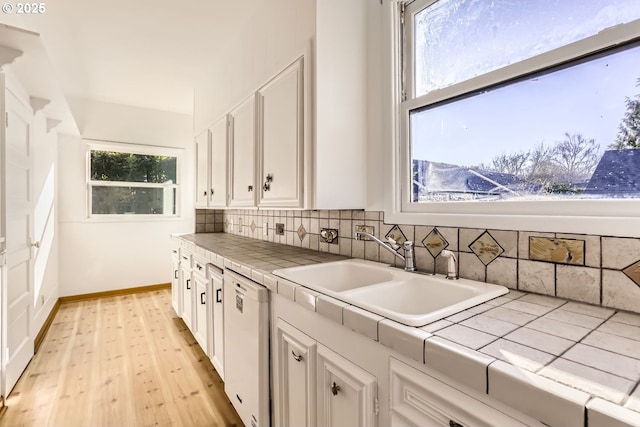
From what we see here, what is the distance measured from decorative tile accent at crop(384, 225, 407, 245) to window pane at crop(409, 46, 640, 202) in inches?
6.8

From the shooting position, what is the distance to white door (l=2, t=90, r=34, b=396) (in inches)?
74.0

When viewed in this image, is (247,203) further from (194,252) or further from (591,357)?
(591,357)

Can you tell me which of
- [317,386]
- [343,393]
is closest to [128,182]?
[317,386]

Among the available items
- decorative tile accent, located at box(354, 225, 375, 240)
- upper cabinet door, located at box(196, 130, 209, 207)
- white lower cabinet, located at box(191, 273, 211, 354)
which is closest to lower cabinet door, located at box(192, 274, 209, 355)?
white lower cabinet, located at box(191, 273, 211, 354)

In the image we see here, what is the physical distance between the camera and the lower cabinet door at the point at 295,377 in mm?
1056

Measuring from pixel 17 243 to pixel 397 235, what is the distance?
250 centimetres

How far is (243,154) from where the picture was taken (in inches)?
85.1

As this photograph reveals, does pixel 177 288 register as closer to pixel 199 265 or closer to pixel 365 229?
pixel 199 265

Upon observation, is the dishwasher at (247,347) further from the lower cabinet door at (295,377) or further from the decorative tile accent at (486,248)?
the decorative tile accent at (486,248)

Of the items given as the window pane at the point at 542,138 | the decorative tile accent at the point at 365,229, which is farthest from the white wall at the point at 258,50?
the decorative tile accent at the point at 365,229

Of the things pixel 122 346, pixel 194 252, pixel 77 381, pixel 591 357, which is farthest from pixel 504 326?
pixel 122 346

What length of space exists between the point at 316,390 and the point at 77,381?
6.56 ft

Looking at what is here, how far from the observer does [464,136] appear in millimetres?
1320

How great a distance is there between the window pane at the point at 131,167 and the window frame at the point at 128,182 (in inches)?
1.8
